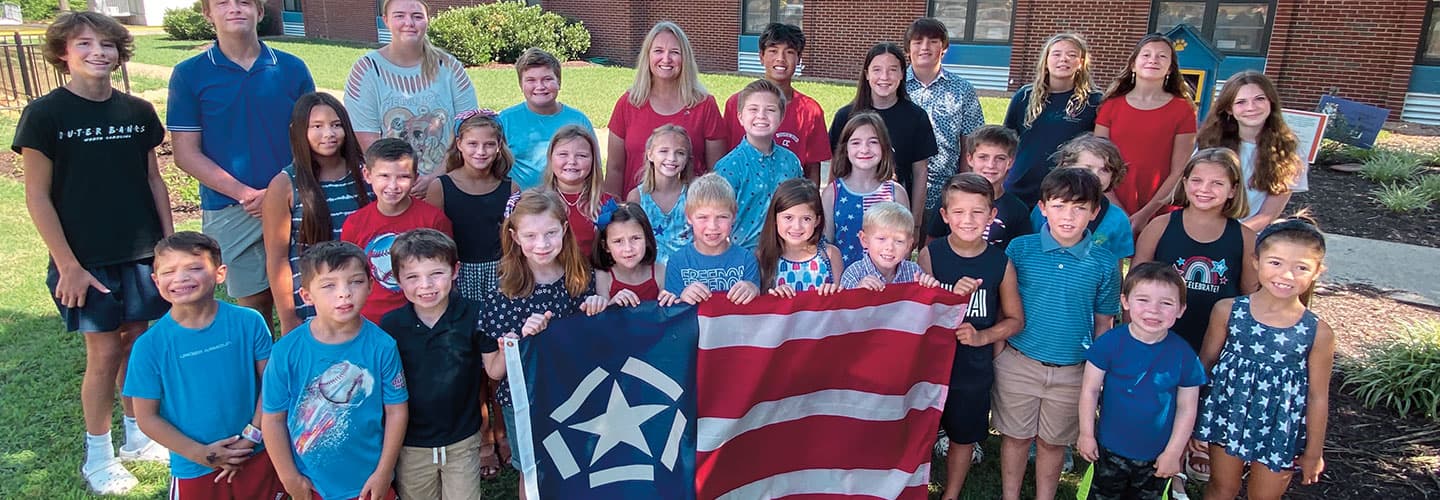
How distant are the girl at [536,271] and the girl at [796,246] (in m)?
0.75

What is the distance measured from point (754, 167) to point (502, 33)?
20584mm

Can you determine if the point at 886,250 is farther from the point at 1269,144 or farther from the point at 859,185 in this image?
the point at 1269,144

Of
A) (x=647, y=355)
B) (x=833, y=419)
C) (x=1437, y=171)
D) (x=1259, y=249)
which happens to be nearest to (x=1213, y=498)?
(x=1259, y=249)

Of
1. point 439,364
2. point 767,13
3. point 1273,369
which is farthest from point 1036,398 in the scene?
point 767,13

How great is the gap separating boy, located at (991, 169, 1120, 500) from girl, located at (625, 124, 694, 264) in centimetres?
146

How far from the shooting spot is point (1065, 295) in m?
3.38

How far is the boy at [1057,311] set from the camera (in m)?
3.37

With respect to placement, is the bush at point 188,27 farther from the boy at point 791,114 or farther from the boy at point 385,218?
the boy at point 385,218

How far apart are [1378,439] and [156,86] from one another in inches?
746

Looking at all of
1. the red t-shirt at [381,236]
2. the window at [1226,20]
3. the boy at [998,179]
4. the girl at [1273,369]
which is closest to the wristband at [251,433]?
the red t-shirt at [381,236]

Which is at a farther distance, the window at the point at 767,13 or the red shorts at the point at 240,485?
the window at the point at 767,13

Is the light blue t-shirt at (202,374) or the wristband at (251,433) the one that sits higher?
the light blue t-shirt at (202,374)

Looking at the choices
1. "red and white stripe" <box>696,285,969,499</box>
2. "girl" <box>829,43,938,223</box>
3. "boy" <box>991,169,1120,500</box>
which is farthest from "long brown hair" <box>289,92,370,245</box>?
"boy" <box>991,169,1120,500</box>

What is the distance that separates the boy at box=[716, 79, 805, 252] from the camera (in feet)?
13.4
